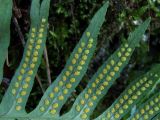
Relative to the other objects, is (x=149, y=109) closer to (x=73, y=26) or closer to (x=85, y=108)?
(x=85, y=108)

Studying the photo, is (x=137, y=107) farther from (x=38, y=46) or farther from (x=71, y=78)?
(x=38, y=46)

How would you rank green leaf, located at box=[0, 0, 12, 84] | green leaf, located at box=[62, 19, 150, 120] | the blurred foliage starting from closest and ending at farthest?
1. green leaf, located at box=[0, 0, 12, 84]
2. green leaf, located at box=[62, 19, 150, 120]
3. the blurred foliage

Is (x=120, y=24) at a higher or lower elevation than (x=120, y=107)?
higher

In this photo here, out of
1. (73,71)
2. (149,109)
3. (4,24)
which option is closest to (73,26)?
(73,71)

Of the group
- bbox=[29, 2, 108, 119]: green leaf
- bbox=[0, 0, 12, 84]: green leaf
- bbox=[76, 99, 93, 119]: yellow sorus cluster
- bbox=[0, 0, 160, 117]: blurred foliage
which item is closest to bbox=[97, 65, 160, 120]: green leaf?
bbox=[76, 99, 93, 119]: yellow sorus cluster

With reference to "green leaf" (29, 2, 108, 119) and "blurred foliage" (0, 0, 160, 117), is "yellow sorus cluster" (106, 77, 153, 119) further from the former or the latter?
"blurred foliage" (0, 0, 160, 117)

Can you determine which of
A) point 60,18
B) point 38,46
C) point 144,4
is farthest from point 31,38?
point 144,4
